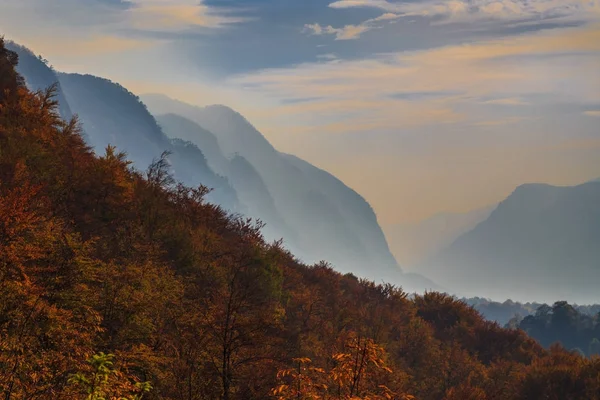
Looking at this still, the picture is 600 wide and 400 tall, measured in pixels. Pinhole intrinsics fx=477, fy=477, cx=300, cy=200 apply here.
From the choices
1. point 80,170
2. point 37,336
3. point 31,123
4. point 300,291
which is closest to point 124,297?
point 37,336

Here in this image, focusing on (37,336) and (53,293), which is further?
(53,293)

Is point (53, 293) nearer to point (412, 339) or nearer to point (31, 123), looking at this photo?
point (31, 123)

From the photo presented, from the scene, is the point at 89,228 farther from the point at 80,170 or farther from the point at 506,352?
the point at 506,352

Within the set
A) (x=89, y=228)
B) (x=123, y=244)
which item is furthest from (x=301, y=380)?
(x=89, y=228)

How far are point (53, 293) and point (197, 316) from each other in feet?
17.4

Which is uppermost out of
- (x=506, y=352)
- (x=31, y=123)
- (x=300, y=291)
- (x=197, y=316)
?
(x=31, y=123)

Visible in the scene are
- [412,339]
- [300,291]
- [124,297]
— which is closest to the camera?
[124,297]

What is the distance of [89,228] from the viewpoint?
28438 mm

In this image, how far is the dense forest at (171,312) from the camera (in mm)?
11867

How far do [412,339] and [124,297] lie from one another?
40211 mm

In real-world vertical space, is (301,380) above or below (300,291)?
above

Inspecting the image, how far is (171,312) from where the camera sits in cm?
1928

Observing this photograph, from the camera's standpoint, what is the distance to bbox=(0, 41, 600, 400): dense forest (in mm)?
11867

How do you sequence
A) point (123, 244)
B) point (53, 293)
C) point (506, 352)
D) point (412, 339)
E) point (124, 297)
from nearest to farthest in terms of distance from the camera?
point (53, 293) → point (124, 297) → point (123, 244) → point (412, 339) → point (506, 352)
